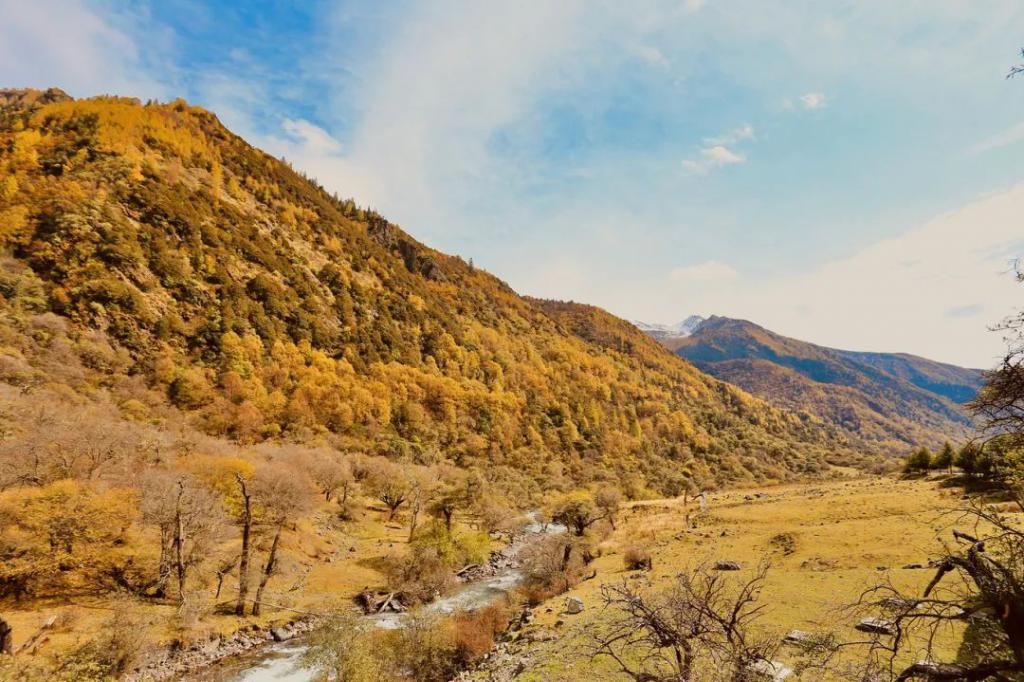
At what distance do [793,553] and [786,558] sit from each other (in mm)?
1310

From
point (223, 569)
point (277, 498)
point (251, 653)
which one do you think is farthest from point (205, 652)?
point (277, 498)

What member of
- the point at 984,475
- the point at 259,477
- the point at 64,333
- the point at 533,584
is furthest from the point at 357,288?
the point at 984,475

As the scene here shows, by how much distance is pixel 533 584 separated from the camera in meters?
39.8

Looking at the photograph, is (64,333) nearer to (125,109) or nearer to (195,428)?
(195,428)

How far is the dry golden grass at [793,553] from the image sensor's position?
902 inches

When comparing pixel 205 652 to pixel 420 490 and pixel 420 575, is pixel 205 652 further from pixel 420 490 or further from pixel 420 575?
pixel 420 490

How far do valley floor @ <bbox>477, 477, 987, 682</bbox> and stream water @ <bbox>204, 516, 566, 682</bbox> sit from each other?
8.61m

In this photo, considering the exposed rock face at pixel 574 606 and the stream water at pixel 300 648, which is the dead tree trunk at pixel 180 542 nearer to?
the stream water at pixel 300 648

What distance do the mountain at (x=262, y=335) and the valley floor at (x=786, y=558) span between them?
4590 centimetres

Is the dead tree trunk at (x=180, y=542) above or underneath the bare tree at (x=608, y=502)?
above

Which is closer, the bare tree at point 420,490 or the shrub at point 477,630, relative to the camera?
the shrub at point 477,630

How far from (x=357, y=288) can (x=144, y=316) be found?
68414mm

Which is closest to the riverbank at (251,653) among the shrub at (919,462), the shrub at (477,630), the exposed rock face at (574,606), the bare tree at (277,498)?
the shrub at (477,630)

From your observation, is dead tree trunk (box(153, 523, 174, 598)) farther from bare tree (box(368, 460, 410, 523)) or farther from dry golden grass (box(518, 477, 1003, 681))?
bare tree (box(368, 460, 410, 523))
